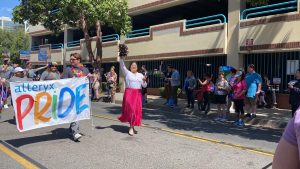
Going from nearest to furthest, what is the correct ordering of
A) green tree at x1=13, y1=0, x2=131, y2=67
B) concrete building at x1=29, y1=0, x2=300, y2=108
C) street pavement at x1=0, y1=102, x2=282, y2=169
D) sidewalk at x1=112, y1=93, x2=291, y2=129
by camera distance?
1. street pavement at x1=0, y1=102, x2=282, y2=169
2. sidewalk at x1=112, y1=93, x2=291, y2=129
3. concrete building at x1=29, y1=0, x2=300, y2=108
4. green tree at x1=13, y1=0, x2=131, y2=67

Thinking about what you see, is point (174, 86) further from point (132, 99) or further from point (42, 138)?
point (42, 138)

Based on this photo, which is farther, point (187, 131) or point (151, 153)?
point (187, 131)

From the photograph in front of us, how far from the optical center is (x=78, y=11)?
68.1 feet

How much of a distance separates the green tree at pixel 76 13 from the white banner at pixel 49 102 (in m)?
12.4

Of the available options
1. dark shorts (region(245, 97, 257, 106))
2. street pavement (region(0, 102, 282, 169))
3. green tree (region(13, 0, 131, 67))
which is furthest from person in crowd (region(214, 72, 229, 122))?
green tree (region(13, 0, 131, 67))

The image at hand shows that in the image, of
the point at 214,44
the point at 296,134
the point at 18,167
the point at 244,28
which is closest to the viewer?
the point at 296,134

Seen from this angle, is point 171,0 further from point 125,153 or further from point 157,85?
point 125,153

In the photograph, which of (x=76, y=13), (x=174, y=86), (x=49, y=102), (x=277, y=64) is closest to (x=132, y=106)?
(x=49, y=102)

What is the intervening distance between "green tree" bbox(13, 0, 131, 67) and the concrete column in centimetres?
693

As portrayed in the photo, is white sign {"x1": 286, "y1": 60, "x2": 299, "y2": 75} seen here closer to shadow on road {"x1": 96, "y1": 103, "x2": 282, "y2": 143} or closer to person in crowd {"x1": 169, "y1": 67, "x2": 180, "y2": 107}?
person in crowd {"x1": 169, "y1": 67, "x2": 180, "y2": 107}

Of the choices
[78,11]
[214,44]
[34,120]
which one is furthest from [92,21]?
[34,120]

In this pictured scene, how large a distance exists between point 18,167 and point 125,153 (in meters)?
1.82

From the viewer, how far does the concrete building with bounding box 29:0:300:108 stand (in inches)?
602

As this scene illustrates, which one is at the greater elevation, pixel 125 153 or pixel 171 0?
pixel 171 0
